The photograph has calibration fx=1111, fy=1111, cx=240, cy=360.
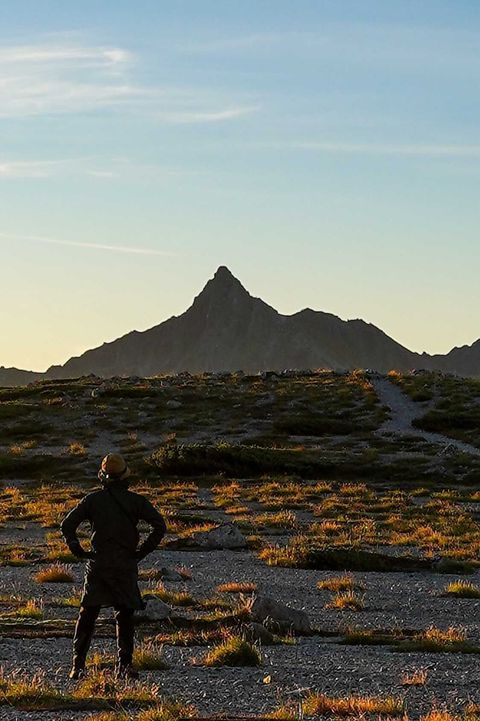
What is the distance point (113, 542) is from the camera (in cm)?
1241

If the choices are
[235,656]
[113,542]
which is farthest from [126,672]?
[235,656]

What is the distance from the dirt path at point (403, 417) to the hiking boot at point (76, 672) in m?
46.7

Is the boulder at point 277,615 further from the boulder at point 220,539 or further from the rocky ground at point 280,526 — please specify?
the boulder at point 220,539

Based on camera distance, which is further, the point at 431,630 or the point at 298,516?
the point at 298,516

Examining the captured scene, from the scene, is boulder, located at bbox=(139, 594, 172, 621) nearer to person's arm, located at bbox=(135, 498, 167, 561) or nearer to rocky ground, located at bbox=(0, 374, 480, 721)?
rocky ground, located at bbox=(0, 374, 480, 721)

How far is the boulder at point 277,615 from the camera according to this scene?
17.0 metres

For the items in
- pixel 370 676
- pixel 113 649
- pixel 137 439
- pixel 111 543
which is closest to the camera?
pixel 111 543

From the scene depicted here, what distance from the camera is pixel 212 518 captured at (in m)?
37.1

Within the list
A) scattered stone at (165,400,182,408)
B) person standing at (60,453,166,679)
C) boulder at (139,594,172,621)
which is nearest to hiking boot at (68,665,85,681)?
person standing at (60,453,166,679)

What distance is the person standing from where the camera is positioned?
487 inches

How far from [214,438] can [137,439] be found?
4704mm

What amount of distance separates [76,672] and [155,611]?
4912 millimetres

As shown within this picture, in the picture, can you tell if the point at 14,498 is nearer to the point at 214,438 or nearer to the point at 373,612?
the point at 214,438

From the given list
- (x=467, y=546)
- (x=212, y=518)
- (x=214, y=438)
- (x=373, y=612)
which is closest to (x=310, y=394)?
(x=214, y=438)
